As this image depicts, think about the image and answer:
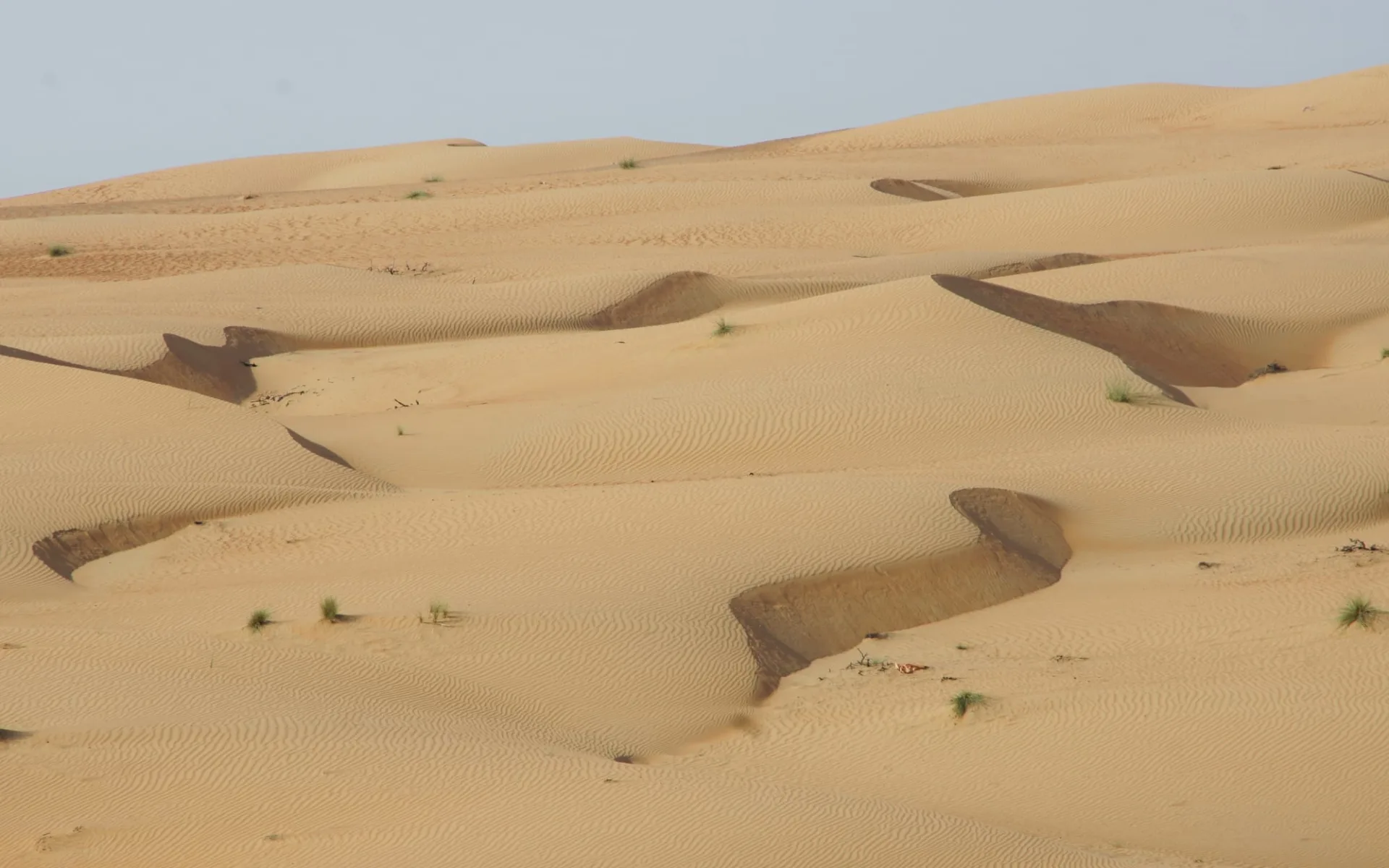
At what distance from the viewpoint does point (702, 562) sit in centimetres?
873

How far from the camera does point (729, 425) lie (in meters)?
11.5

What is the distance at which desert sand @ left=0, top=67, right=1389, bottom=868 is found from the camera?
19.5 feet

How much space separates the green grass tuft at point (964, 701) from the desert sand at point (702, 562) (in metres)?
0.04

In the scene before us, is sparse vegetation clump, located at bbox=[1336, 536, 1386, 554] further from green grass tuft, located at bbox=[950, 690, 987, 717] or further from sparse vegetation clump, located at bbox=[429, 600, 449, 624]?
sparse vegetation clump, located at bbox=[429, 600, 449, 624]

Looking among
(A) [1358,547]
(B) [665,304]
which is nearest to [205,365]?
(B) [665,304]

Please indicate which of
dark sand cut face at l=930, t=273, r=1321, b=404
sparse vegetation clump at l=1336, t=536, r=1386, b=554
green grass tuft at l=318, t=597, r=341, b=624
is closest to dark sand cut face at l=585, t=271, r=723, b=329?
dark sand cut face at l=930, t=273, r=1321, b=404

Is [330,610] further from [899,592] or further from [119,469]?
[119,469]

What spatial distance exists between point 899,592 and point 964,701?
64.9 inches

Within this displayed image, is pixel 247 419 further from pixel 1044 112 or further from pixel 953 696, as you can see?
pixel 1044 112

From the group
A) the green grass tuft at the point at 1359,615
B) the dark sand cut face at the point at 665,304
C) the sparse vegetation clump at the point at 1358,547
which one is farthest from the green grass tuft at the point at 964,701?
the dark sand cut face at the point at 665,304

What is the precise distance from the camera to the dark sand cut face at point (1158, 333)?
14.1 metres

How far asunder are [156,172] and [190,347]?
23.2 metres

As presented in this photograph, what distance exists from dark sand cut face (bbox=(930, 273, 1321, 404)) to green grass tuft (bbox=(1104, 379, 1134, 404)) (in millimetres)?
1275

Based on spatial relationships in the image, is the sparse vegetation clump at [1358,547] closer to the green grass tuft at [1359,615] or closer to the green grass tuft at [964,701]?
the green grass tuft at [1359,615]
